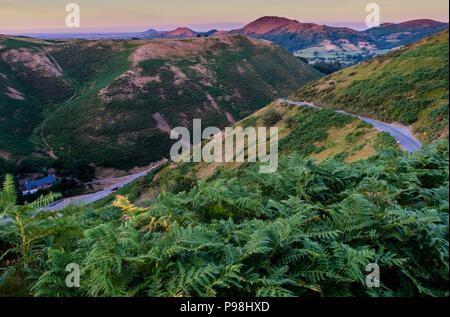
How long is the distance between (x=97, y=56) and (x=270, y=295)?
114m

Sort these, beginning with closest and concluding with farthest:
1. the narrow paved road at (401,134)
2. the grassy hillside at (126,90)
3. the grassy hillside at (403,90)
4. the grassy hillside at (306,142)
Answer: the narrow paved road at (401,134)
the grassy hillside at (306,142)
the grassy hillside at (403,90)
the grassy hillside at (126,90)

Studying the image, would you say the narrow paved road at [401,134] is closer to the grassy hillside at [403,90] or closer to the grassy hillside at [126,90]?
the grassy hillside at [403,90]

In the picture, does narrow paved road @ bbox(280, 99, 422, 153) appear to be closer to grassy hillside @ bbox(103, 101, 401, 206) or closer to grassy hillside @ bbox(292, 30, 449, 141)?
grassy hillside @ bbox(292, 30, 449, 141)

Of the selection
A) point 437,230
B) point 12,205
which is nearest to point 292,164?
point 437,230

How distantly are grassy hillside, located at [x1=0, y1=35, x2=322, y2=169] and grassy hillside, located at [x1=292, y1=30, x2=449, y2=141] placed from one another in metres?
41.0

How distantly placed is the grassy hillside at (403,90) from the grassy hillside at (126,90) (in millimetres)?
40988

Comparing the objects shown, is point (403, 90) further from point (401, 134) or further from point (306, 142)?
point (306, 142)

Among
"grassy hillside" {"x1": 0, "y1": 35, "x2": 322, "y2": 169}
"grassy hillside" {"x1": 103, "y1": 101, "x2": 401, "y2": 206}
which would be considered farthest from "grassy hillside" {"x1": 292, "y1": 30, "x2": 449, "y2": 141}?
"grassy hillside" {"x1": 0, "y1": 35, "x2": 322, "y2": 169}

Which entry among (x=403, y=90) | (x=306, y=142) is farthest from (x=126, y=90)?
(x=403, y=90)

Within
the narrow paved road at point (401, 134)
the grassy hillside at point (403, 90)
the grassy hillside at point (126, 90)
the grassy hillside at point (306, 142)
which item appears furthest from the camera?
the grassy hillside at point (126, 90)

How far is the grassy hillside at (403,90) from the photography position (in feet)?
67.1

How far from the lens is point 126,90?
76.0m

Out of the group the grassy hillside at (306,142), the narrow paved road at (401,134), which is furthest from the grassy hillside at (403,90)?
the grassy hillside at (306,142)

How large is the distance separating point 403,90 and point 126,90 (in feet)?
231
